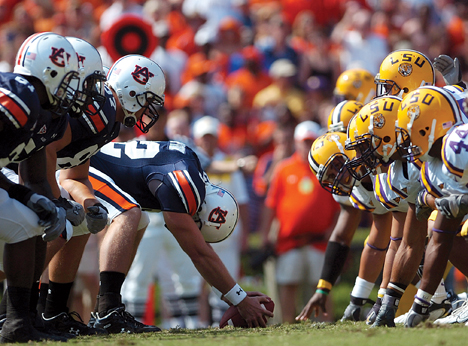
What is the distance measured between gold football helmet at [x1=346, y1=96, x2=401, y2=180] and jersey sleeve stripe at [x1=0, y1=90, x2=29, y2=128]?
7.33 ft

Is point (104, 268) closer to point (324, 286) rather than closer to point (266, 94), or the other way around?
point (324, 286)

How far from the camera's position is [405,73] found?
5.37 metres

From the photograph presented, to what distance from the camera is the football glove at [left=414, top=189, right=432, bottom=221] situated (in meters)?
4.46

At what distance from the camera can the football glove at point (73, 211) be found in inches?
178

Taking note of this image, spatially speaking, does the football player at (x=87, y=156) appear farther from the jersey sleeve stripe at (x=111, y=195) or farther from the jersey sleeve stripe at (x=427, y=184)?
the jersey sleeve stripe at (x=427, y=184)

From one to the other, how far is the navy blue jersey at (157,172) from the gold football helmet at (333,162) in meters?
0.93

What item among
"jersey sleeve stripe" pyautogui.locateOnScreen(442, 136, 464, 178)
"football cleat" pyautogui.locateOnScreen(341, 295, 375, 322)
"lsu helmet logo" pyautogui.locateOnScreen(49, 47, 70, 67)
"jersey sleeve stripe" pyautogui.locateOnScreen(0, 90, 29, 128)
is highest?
"lsu helmet logo" pyautogui.locateOnScreen(49, 47, 70, 67)

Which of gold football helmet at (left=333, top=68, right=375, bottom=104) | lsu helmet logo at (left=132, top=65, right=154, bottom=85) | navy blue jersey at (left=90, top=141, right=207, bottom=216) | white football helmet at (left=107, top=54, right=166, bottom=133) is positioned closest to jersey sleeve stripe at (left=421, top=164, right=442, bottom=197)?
navy blue jersey at (left=90, top=141, right=207, bottom=216)

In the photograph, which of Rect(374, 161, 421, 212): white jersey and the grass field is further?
Rect(374, 161, 421, 212): white jersey

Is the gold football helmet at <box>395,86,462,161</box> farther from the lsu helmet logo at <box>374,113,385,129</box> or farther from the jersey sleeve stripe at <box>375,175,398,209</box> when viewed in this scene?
the jersey sleeve stripe at <box>375,175,398,209</box>

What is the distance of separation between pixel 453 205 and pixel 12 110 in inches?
103

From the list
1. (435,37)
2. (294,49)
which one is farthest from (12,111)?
(435,37)

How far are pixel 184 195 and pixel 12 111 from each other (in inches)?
60.2

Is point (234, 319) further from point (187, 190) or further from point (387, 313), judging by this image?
point (387, 313)
